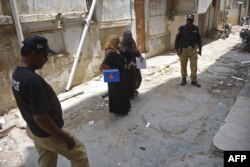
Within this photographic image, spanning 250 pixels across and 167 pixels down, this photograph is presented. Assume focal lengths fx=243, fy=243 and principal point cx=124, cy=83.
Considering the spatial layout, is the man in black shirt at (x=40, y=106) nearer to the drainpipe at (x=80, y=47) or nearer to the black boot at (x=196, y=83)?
the drainpipe at (x=80, y=47)

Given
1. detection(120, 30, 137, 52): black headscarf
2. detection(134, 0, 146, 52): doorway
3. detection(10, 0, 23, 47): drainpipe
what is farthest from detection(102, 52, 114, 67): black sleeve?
detection(134, 0, 146, 52): doorway

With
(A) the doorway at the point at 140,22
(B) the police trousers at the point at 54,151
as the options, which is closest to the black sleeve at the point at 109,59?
(B) the police trousers at the point at 54,151

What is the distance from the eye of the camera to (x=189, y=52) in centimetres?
595

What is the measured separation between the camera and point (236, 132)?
3742 mm

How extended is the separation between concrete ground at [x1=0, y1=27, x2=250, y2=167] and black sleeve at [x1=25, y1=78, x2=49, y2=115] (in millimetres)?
1801

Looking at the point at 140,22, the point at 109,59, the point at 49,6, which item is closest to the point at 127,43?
the point at 109,59

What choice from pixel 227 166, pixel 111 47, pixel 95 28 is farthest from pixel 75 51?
pixel 227 166

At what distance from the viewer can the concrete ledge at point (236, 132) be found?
341cm

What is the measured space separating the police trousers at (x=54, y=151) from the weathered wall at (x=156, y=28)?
811 centimetres

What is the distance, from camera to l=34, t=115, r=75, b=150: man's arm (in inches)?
78.6

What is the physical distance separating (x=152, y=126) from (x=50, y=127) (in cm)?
265

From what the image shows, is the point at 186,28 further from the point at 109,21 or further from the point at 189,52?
the point at 109,21

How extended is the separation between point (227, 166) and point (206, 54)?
850 cm

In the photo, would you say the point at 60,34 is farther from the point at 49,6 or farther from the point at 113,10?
the point at 113,10
